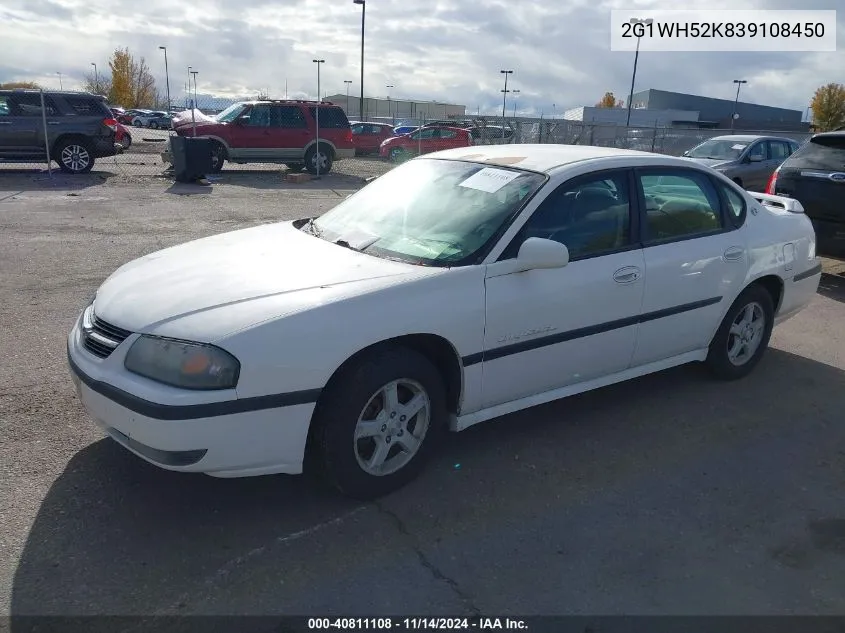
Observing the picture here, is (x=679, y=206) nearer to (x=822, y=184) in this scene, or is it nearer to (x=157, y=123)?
(x=822, y=184)

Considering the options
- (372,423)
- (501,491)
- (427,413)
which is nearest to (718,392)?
(501,491)

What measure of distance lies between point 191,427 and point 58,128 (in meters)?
14.7

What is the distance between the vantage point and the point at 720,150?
14.0 meters

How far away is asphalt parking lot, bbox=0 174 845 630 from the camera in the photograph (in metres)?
2.62

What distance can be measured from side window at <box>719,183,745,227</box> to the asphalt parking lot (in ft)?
3.80

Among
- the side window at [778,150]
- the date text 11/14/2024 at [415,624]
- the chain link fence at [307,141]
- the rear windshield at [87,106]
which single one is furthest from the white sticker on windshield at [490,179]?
the rear windshield at [87,106]

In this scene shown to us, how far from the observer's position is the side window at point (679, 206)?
4.16 meters

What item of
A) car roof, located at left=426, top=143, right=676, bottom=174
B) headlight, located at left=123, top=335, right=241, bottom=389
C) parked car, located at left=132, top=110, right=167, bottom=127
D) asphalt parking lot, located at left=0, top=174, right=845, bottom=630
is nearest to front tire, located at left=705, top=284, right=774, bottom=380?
asphalt parking lot, located at left=0, top=174, right=845, bottom=630

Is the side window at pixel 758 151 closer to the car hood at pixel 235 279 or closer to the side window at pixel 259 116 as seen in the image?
the side window at pixel 259 116

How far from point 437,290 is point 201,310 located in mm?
1030

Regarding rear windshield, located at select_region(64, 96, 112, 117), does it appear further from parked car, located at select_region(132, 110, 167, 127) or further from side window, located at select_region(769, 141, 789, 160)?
parked car, located at select_region(132, 110, 167, 127)

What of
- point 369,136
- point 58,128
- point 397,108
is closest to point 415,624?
point 58,128

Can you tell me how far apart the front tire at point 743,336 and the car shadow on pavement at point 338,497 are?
0.19m

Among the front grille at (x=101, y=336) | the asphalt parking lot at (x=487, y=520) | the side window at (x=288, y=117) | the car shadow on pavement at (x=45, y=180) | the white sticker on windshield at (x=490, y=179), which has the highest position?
the side window at (x=288, y=117)
